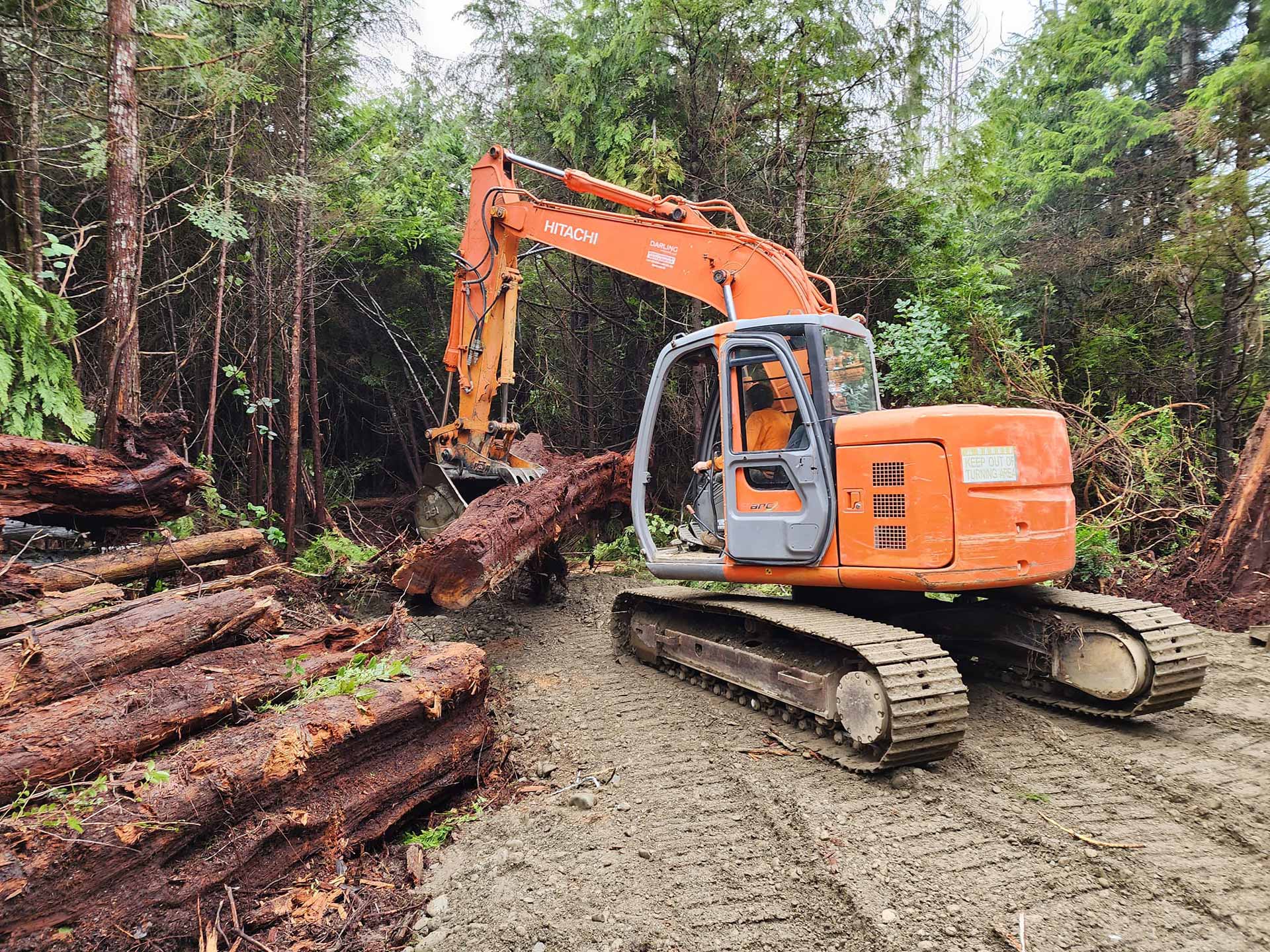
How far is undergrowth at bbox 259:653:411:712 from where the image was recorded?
3283 millimetres

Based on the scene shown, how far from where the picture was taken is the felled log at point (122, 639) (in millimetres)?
3000

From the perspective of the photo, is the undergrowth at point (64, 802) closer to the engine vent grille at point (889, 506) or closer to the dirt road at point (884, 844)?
the dirt road at point (884, 844)

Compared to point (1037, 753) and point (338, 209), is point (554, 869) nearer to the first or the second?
point (1037, 753)

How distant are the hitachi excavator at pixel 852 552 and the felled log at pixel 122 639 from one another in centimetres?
276

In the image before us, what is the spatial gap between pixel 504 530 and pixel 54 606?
2718 millimetres

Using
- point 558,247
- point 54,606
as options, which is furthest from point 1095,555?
point 54,606

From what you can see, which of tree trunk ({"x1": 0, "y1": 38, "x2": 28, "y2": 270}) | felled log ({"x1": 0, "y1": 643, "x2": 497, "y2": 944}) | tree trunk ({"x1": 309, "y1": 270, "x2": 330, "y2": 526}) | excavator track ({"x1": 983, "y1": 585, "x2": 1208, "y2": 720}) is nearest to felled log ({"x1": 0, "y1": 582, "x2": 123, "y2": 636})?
felled log ({"x1": 0, "y1": 643, "x2": 497, "y2": 944})

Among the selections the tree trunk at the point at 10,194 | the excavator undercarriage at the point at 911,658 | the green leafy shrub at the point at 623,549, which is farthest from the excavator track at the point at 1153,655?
the tree trunk at the point at 10,194

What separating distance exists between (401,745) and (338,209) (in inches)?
307

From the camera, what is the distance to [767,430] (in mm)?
4797

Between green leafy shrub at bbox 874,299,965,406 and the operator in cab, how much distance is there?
4972 millimetres

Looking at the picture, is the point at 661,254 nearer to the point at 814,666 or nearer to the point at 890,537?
the point at 890,537

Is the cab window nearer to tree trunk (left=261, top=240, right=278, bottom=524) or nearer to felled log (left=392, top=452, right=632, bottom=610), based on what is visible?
felled log (left=392, top=452, right=632, bottom=610)

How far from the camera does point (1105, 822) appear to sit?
3.13 metres
